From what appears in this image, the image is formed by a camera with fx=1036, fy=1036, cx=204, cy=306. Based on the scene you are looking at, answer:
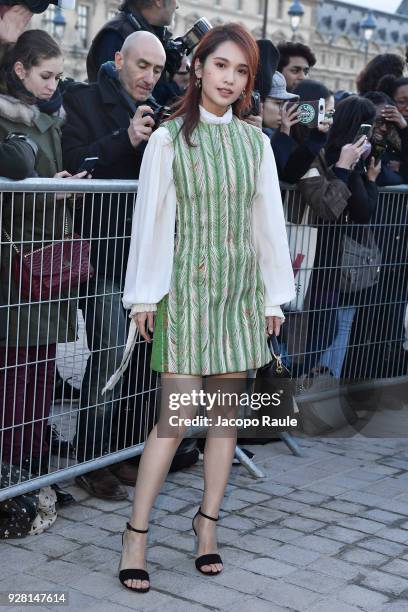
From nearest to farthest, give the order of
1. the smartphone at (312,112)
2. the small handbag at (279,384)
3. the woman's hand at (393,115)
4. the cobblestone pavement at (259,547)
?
the cobblestone pavement at (259,547) < the small handbag at (279,384) < the smartphone at (312,112) < the woman's hand at (393,115)

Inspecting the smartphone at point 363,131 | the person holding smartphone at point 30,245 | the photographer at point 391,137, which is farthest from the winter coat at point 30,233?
the photographer at point 391,137

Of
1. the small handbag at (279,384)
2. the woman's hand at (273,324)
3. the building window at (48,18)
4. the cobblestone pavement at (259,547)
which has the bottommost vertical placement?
the cobblestone pavement at (259,547)

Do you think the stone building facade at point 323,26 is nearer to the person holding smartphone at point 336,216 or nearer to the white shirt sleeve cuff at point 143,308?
the person holding smartphone at point 336,216

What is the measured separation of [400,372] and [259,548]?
2649mm

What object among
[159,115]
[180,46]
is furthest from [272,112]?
[159,115]

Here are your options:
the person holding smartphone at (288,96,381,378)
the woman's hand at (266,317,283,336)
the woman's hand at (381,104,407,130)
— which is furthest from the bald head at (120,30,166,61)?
the woman's hand at (381,104,407,130)

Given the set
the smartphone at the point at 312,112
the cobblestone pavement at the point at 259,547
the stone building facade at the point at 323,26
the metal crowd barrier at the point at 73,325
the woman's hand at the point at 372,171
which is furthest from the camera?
the stone building facade at the point at 323,26

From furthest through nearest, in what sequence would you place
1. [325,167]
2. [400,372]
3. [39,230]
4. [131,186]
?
[400,372], [325,167], [131,186], [39,230]

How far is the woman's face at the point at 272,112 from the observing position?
19.1 ft

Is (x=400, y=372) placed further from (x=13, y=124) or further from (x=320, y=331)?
(x=13, y=124)

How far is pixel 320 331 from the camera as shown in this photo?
19.6ft

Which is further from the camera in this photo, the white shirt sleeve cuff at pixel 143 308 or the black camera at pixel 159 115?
the black camera at pixel 159 115

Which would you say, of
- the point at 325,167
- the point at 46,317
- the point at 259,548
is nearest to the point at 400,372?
the point at 325,167

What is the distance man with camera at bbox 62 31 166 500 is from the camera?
4605 mm
